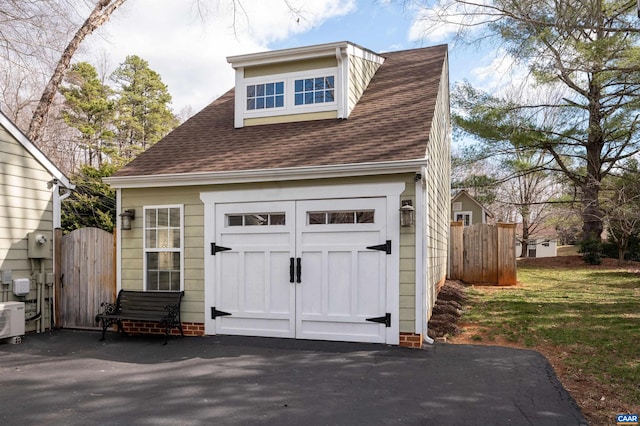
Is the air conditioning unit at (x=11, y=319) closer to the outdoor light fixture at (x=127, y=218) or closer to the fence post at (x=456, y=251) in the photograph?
the outdoor light fixture at (x=127, y=218)

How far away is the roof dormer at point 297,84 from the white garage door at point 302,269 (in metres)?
2.35

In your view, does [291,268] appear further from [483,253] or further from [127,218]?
[483,253]

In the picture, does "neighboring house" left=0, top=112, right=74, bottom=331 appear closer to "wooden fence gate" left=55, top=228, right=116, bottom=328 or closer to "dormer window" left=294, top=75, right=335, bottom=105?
"wooden fence gate" left=55, top=228, right=116, bottom=328

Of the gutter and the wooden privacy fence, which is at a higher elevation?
the gutter

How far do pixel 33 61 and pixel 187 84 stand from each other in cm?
1716

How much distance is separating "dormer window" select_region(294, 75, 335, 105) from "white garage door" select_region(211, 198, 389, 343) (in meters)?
2.56

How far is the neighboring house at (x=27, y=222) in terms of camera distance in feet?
23.1

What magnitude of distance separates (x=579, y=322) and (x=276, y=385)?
227 inches

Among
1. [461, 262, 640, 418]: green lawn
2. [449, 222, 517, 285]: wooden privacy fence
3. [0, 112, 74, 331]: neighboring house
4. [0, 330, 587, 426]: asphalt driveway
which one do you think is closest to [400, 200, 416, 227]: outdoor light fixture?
[0, 330, 587, 426]: asphalt driveway

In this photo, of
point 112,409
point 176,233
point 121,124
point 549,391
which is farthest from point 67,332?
point 121,124

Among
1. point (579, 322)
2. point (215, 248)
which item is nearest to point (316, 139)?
point (215, 248)

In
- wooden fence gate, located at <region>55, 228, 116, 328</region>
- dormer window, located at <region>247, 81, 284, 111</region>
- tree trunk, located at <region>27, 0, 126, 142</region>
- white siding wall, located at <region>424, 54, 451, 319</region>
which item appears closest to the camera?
white siding wall, located at <region>424, 54, 451, 319</region>

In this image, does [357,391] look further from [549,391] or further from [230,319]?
[230,319]

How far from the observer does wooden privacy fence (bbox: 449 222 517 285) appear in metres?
13.2
